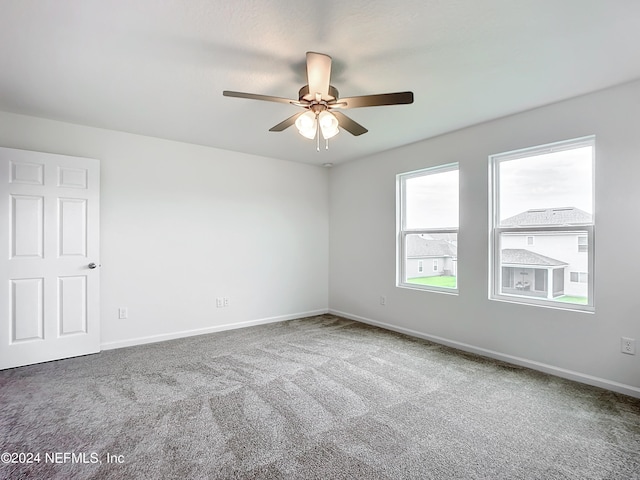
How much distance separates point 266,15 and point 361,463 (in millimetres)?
2544

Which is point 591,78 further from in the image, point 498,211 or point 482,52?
point 498,211

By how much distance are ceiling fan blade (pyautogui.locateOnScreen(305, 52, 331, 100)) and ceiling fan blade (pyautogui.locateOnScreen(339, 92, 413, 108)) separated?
153 mm

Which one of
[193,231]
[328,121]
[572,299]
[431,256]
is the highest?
[328,121]

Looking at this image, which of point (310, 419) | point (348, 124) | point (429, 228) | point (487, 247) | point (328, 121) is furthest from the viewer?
point (429, 228)

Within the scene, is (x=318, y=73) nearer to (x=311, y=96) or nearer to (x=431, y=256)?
(x=311, y=96)

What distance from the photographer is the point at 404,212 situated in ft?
14.9

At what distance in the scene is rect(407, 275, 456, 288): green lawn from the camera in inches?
155

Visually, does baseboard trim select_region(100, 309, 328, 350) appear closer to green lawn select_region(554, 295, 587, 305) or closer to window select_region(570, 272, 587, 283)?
green lawn select_region(554, 295, 587, 305)

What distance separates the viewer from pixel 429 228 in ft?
13.8

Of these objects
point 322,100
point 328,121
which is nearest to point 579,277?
point 328,121

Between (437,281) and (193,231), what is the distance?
3162 mm

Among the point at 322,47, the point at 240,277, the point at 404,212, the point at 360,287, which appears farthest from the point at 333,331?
the point at 322,47

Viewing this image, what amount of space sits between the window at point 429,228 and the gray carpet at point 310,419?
1041mm

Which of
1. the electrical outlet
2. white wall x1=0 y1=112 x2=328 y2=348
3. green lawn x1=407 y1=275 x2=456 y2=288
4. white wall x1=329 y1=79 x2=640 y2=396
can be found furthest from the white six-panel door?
the electrical outlet
